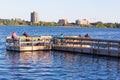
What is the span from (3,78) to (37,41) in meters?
20.3

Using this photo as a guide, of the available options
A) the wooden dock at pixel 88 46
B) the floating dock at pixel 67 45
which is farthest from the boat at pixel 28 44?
the wooden dock at pixel 88 46

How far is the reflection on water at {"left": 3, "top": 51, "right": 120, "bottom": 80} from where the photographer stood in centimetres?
2623

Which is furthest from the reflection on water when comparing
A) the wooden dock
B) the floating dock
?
the floating dock

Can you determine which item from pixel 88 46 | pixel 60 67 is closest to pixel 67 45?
pixel 88 46

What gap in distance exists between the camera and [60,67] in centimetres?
3086

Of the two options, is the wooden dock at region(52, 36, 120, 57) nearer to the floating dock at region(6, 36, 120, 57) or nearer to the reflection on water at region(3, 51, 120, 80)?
the floating dock at region(6, 36, 120, 57)

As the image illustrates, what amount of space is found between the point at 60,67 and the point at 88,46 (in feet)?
43.3

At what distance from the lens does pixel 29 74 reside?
27000 mm

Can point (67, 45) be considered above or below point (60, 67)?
above

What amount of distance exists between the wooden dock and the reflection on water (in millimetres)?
1435

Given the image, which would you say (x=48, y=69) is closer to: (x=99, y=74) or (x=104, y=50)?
(x=99, y=74)

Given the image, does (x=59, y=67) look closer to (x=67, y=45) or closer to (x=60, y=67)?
(x=60, y=67)

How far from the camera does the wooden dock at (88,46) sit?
38.9 m

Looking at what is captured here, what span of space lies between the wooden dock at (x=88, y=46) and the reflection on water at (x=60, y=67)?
1.44m
